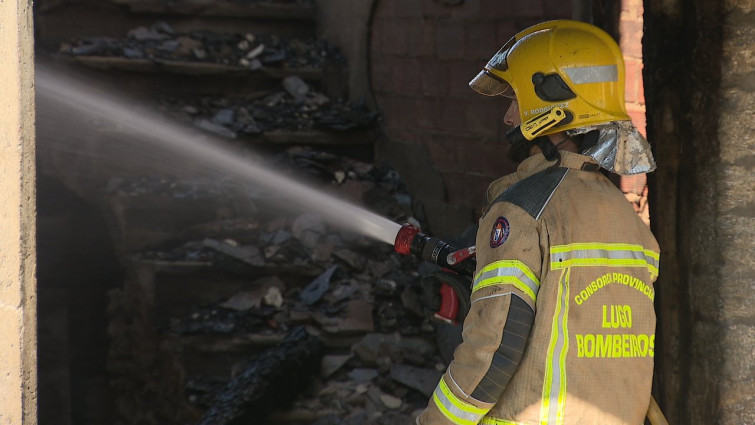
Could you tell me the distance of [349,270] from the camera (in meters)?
5.63

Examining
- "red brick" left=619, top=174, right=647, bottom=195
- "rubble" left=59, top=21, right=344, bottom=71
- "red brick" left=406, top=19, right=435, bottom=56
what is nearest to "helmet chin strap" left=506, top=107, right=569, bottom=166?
"red brick" left=619, top=174, right=647, bottom=195

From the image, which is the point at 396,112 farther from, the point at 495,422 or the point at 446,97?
the point at 495,422

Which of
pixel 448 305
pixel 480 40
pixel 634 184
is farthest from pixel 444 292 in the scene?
pixel 480 40

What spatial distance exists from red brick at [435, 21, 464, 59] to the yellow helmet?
121 inches

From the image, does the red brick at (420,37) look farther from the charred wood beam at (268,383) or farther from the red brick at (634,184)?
the charred wood beam at (268,383)

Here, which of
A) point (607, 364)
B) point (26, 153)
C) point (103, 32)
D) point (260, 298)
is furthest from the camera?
point (103, 32)

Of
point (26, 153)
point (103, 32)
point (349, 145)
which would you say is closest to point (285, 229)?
point (349, 145)

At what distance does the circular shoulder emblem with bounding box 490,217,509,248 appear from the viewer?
2340 millimetres

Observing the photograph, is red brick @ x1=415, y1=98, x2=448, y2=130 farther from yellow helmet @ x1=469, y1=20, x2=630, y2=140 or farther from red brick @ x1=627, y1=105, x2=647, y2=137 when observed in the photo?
yellow helmet @ x1=469, y1=20, x2=630, y2=140

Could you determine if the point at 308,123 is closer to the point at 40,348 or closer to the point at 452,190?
the point at 452,190

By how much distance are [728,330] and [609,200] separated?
0.72 m

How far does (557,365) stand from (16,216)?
1.41 metres

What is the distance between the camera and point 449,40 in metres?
5.71

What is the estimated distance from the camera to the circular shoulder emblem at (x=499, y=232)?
2.34 meters
